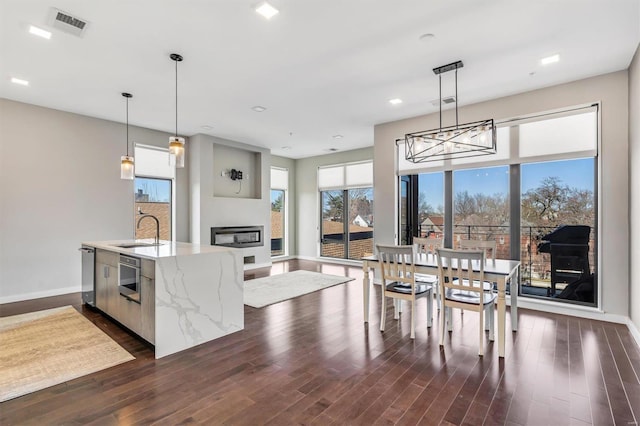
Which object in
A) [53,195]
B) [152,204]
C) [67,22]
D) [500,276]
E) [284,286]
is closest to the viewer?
[67,22]

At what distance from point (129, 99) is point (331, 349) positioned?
182 inches

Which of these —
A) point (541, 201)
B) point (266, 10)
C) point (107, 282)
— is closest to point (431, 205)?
point (541, 201)

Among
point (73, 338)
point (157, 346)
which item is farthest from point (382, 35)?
point (73, 338)

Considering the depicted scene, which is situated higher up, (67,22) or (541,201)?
(67,22)

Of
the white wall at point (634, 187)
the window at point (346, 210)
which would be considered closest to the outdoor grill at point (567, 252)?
the white wall at point (634, 187)

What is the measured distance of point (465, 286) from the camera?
320cm

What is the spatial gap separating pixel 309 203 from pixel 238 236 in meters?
2.66

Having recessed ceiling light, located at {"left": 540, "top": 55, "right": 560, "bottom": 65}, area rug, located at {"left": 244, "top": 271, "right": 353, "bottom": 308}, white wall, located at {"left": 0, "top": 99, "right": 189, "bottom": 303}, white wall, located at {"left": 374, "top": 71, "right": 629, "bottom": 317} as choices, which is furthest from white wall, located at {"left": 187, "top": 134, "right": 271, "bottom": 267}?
white wall, located at {"left": 374, "top": 71, "right": 629, "bottom": 317}

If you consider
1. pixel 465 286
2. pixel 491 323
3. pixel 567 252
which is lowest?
pixel 491 323

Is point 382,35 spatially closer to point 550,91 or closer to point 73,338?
point 550,91

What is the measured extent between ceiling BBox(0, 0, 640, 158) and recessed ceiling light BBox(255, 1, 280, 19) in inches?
2.6

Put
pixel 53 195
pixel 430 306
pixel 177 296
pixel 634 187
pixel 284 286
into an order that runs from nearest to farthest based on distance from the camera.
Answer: pixel 177 296
pixel 634 187
pixel 430 306
pixel 53 195
pixel 284 286

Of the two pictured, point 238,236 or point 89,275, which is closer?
point 89,275

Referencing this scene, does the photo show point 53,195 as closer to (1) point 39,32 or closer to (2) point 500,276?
(1) point 39,32
